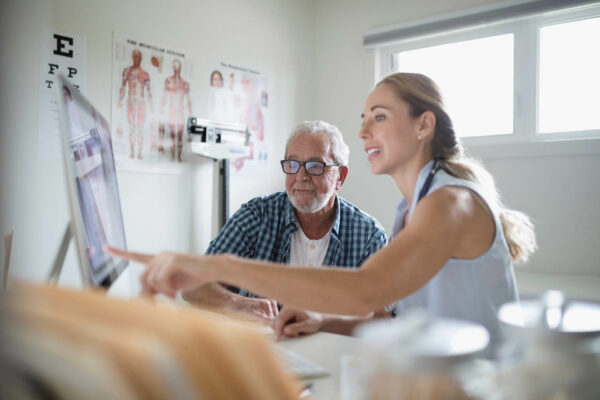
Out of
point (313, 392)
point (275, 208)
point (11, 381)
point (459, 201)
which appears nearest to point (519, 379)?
point (11, 381)

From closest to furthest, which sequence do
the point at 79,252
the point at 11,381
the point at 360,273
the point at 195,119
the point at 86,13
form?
the point at 11,381 → the point at 79,252 → the point at 360,273 → the point at 86,13 → the point at 195,119

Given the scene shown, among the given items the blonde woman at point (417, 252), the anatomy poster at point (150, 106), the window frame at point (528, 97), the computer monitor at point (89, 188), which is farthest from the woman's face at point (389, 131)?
the window frame at point (528, 97)

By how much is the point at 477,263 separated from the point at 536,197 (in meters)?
1.87

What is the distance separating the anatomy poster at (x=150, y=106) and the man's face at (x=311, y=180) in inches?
33.4

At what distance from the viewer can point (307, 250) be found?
1952 mm

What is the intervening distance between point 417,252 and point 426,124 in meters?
0.48

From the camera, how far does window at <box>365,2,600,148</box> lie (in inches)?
106

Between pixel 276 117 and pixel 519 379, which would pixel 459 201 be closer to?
pixel 519 379

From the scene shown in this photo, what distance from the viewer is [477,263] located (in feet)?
3.67

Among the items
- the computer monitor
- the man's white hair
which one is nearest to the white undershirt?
the man's white hair

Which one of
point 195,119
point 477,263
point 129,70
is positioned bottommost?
point 477,263

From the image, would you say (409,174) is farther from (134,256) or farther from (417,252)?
(134,256)

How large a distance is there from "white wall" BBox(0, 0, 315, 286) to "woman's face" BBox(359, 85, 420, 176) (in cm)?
97

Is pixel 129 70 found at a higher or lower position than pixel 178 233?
higher
